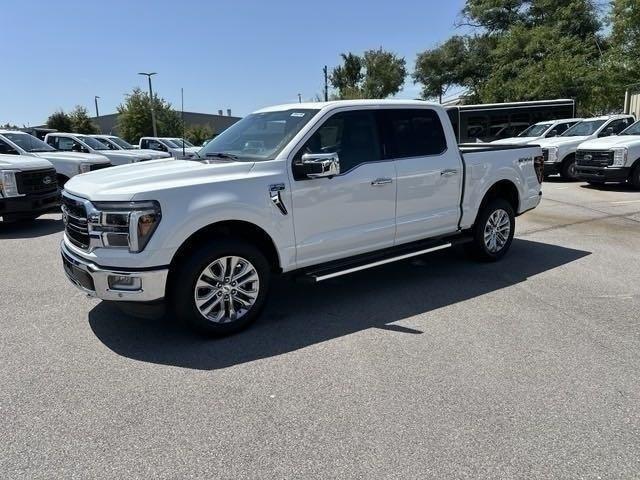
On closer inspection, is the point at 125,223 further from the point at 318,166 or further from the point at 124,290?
the point at 318,166

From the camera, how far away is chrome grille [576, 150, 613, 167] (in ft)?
41.7

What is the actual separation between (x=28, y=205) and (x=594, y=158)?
1285 cm

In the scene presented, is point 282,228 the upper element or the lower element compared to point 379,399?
upper

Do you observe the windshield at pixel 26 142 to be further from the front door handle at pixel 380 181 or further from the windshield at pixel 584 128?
the windshield at pixel 584 128

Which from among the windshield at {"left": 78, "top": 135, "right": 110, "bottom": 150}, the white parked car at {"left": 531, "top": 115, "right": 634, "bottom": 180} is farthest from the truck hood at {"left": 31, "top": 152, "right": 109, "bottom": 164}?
the white parked car at {"left": 531, "top": 115, "right": 634, "bottom": 180}

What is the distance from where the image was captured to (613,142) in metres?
12.6

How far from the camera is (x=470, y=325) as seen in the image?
4.56m

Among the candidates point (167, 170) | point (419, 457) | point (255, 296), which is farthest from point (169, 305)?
point (419, 457)

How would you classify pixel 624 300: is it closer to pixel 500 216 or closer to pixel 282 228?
pixel 500 216

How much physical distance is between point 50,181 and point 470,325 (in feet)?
27.4

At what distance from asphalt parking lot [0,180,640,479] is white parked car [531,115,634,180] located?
10.7m

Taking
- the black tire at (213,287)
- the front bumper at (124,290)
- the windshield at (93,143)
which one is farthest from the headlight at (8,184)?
the windshield at (93,143)

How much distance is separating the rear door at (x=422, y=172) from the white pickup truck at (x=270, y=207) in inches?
0.6

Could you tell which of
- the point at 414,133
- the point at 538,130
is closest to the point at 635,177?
the point at 538,130
